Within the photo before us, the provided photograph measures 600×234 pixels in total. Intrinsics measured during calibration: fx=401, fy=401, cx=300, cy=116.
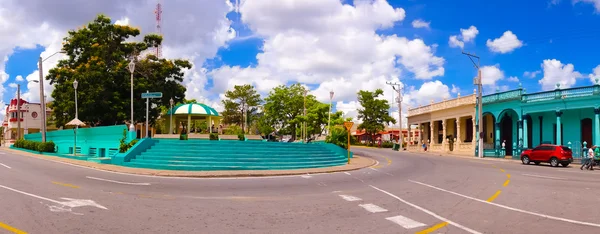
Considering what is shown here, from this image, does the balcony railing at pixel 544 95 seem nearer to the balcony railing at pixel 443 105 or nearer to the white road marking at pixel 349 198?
the balcony railing at pixel 443 105

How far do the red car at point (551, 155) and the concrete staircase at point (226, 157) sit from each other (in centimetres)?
1386

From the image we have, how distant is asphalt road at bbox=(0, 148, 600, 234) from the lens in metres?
7.50

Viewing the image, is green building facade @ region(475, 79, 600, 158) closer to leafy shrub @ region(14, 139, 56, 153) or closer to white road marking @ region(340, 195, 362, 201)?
white road marking @ region(340, 195, 362, 201)

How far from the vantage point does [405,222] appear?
8.09m

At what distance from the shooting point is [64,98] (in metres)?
40.4

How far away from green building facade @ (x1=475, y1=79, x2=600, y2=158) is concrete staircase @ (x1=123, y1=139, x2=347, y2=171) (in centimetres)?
1960

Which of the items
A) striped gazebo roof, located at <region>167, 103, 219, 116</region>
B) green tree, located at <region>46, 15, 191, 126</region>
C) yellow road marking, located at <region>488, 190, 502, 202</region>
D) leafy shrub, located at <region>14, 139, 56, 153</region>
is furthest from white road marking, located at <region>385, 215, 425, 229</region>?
green tree, located at <region>46, 15, 191, 126</region>

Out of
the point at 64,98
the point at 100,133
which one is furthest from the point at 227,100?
the point at 100,133

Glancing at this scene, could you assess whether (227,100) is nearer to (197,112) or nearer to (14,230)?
(197,112)

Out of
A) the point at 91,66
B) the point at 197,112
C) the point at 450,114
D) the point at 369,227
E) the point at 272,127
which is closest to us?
the point at 369,227

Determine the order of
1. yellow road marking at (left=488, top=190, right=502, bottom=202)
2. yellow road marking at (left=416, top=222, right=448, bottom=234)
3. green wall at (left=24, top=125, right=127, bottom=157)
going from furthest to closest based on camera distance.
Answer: green wall at (left=24, top=125, right=127, bottom=157) → yellow road marking at (left=488, top=190, right=502, bottom=202) → yellow road marking at (left=416, top=222, right=448, bottom=234)

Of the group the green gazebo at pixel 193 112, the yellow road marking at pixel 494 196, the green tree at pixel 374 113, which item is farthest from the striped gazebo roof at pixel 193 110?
the green tree at pixel 374 113

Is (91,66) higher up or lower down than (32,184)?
higher up

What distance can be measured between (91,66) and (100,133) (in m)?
13.5
